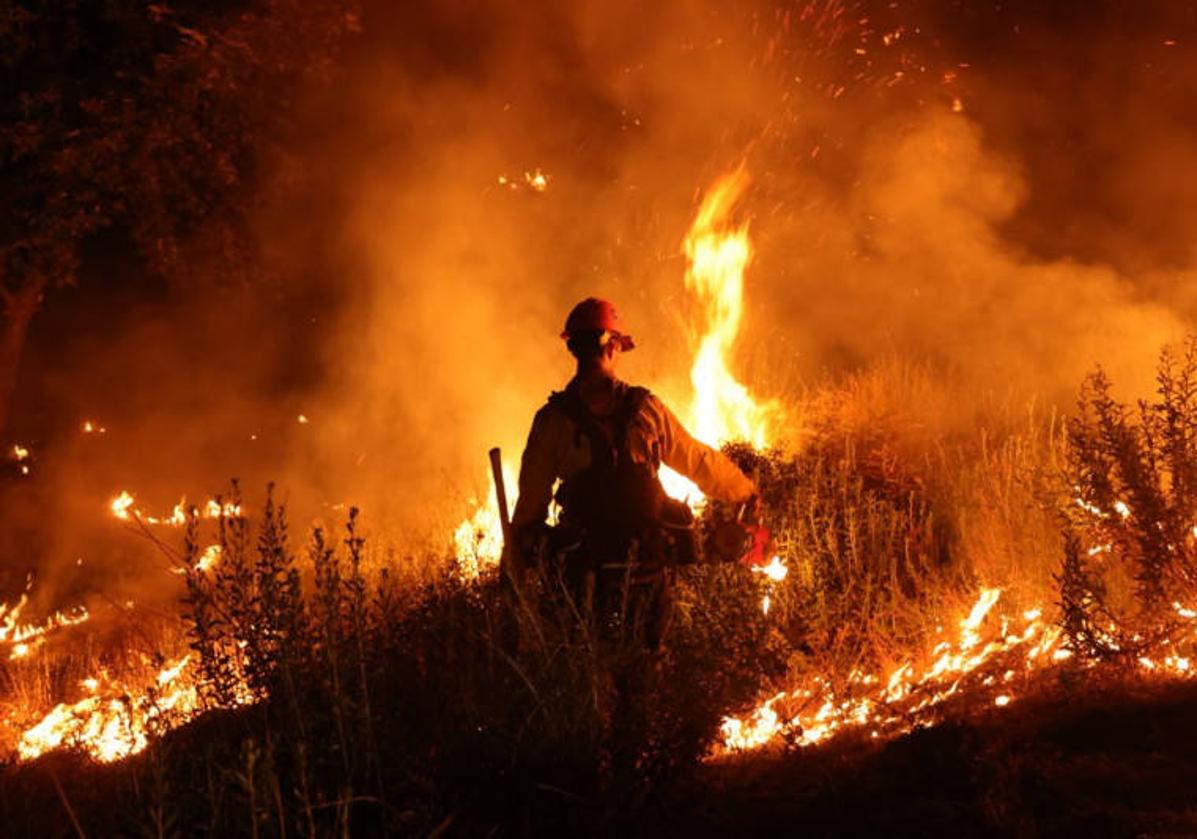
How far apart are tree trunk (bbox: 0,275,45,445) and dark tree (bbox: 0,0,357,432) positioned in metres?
0.01

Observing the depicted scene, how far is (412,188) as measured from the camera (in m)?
11.7

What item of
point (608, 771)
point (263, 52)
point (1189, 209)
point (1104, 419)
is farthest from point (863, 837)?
point (1189, 209)

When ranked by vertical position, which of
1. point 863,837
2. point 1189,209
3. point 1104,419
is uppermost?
point 1189,209

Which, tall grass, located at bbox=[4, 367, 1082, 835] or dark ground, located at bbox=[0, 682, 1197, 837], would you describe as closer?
dark ground, located at bbox=[0, 682, 1197, 837]

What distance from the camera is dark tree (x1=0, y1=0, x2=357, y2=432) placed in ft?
29.0

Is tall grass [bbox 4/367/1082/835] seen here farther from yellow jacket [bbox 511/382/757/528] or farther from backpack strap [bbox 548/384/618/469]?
backpack strap [bbox 548/384/618/469]

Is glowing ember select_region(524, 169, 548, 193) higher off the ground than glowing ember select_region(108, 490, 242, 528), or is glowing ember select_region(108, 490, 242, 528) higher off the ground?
glowing ember select_region(524, 169, 548, 193)

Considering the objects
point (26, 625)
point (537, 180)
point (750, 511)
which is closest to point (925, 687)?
point (750, 511)

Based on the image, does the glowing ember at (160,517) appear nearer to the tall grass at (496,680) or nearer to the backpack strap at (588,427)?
the tall grass at (496,680)

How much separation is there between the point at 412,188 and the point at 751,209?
12.7 feet

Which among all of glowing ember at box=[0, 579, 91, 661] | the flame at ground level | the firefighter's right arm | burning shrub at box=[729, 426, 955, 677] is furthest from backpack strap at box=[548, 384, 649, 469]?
glowing ember at box=[0, 579, 91, 661]

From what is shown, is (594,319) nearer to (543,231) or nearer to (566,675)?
(566,675)

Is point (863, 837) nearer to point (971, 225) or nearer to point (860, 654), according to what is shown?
point (860, 654)

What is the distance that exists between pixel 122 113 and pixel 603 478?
5.90 meters
